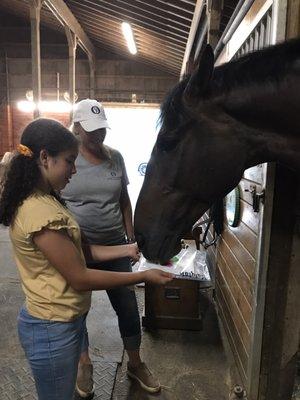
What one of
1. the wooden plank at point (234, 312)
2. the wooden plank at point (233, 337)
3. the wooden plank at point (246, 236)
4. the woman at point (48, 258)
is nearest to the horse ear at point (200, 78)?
the woman at point (48, 258)

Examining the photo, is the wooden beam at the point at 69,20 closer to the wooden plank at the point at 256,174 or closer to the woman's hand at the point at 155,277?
the wooden plank at the point at 256,174

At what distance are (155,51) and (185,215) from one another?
29.3ft

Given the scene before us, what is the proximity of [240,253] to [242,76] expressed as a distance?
133cm

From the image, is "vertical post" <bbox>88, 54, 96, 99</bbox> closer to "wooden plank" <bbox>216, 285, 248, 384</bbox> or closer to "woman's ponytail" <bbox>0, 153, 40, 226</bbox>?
"wooden plank" <bbox>216, 285, 248, 384</bbox>

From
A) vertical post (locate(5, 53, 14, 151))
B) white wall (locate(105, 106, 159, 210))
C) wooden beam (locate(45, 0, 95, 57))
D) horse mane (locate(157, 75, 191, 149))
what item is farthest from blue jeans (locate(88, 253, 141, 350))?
vertical post (locate(5, 53, 14, 151))

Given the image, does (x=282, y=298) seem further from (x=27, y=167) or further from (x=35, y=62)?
(x=35, y=62)

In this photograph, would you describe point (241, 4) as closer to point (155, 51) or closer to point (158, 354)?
point (158, 354)

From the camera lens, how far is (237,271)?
7.50ft

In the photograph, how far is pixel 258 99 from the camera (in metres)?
1.12

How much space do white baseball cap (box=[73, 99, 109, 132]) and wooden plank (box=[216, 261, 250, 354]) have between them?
1433mm

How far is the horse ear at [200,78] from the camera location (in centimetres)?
110

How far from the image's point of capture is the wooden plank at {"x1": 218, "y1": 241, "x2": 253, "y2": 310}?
6.39 feet

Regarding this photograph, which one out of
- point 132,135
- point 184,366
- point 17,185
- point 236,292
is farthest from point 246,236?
point 132,135

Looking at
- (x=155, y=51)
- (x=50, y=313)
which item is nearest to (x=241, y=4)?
(x=50, y=313)
